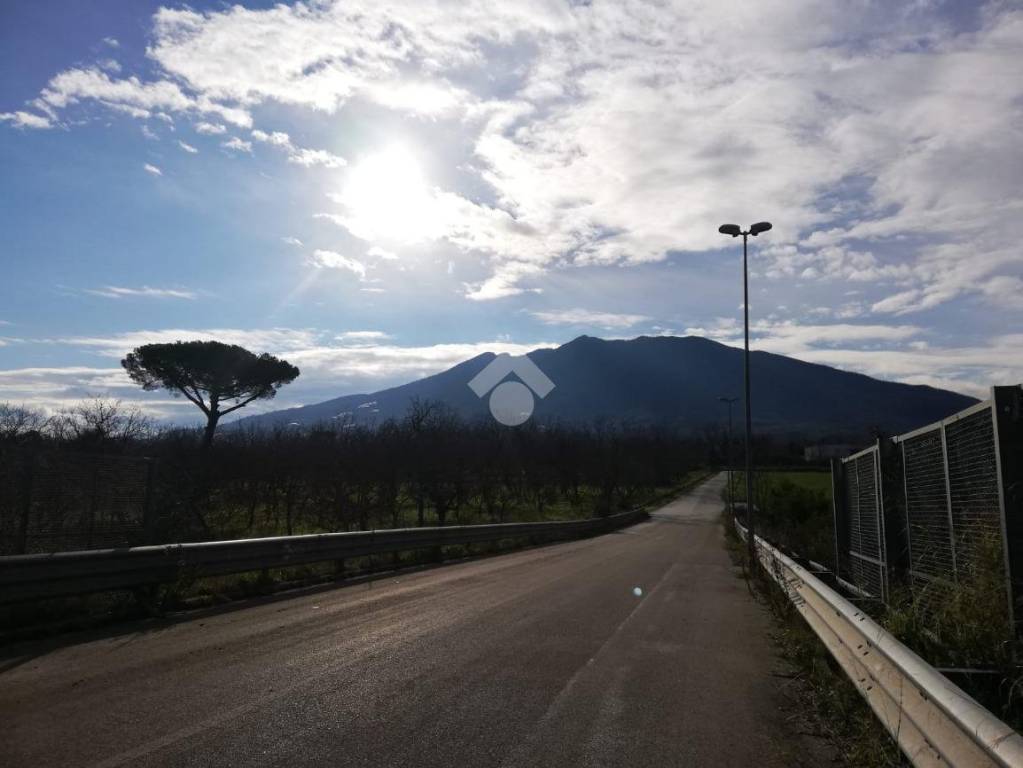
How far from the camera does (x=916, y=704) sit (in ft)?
12.0

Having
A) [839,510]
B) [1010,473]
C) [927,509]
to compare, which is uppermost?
[1010,473]

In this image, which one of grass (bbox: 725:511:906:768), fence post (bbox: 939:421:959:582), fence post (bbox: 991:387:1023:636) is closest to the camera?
grass (bbox: 725:511:906:768)

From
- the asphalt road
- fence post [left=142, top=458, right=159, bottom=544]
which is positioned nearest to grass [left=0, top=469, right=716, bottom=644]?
the asphalt road

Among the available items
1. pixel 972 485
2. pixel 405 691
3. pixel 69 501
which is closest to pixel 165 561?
pixel 69 501

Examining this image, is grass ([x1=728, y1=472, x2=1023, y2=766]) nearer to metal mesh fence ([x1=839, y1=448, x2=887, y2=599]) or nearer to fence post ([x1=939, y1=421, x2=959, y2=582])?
fence post ([x1=939, y1=421, x2=959, y2=582])

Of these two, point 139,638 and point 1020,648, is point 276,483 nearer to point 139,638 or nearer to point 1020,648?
point 139,638

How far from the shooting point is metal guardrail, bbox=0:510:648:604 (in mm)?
7707

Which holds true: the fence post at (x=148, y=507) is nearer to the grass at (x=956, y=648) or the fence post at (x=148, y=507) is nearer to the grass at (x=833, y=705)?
the grass at (x=833, y=705)

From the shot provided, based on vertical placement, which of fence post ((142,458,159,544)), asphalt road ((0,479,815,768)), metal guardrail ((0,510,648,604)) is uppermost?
fence post ((142,458,159,544))

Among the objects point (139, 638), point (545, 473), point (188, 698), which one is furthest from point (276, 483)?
point (545, 473)

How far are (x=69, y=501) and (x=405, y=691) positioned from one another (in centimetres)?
698

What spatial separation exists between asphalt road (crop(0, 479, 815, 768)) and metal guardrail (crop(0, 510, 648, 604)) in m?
0.87

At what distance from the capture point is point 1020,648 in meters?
A: 4.70

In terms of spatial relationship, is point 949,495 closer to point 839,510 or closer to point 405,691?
point 405,691
